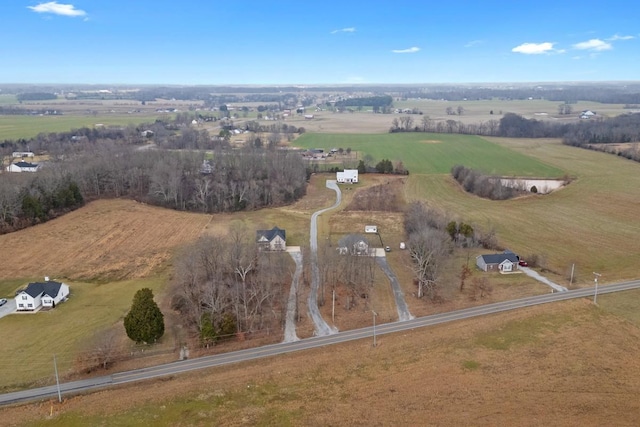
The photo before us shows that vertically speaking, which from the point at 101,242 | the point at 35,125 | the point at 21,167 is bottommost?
the point at 101,242

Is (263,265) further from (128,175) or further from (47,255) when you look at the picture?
(128,175)

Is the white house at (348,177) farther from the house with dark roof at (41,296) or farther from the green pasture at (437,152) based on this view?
the house with dark roof at (41,296)

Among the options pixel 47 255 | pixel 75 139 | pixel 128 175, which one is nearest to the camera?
pixel 47 255

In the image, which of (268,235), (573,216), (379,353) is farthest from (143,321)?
(573,216)

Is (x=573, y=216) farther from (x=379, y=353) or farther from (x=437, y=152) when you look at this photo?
(x=437, y=152)

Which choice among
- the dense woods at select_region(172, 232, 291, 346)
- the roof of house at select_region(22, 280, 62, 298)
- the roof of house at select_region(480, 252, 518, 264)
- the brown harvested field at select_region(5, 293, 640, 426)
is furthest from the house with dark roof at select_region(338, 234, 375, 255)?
the roof of house at select_region(22, 280, 62, 298)

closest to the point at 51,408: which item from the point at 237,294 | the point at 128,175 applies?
the point at 237,294

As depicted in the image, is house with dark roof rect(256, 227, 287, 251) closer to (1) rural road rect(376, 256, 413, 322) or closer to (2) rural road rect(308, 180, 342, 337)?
(2) rural road rect(308, 180, 342, 337)
